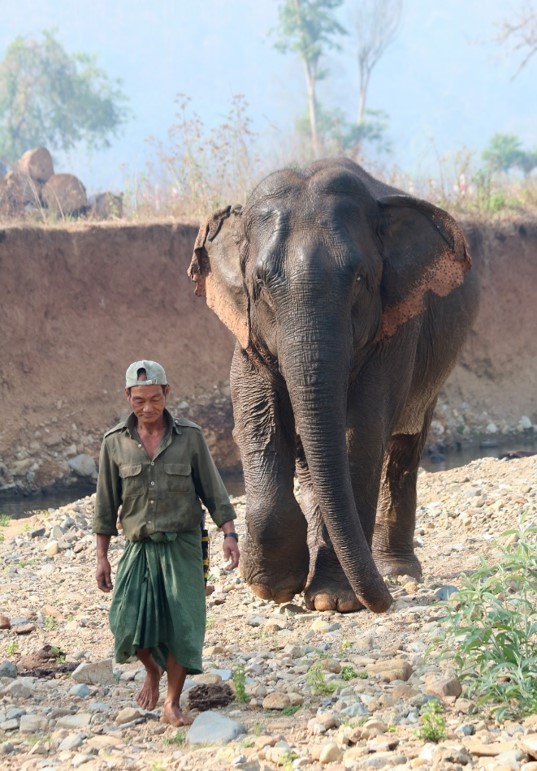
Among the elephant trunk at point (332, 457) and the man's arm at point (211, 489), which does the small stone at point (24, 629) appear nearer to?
the elephant trunk at point (332, 457)

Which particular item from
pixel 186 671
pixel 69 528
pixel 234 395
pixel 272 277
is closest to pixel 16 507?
pixel 69 528

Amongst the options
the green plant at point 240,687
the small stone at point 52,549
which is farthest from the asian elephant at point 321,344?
the small stone at point 52,549

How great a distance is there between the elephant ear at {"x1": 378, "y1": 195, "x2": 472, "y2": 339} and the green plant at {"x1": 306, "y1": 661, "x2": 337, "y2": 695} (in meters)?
2.46

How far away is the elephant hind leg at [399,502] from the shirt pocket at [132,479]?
13.2ft

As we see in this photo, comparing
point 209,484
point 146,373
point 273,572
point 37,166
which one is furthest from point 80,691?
point 37,166

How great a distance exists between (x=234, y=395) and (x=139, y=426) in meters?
2.29

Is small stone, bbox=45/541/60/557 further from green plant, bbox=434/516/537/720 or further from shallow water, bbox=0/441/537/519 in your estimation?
green plant, bbox=434/516/537/720

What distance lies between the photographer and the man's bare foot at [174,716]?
5.50 metres

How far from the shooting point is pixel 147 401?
5.73m

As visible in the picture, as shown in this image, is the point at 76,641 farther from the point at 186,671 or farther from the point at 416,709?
the point at 416,709

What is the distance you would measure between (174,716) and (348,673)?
97cm

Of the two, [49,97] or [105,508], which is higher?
[49,97]

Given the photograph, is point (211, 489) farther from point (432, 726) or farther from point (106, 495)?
point (432, 726)

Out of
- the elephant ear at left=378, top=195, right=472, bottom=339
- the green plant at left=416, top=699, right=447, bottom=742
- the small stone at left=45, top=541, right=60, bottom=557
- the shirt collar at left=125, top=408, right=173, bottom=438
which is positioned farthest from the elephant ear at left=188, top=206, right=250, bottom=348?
the small stone at left=45, top=541, right=60, bottom=557
